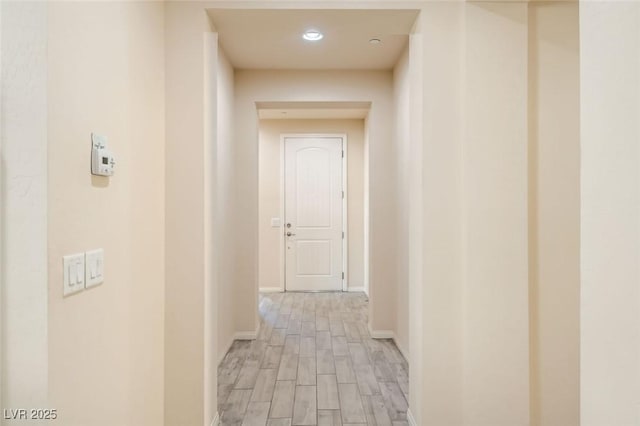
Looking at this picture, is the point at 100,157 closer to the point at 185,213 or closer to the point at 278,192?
the point at 185,213

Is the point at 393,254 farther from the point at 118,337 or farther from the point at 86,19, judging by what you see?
the point at 86,19

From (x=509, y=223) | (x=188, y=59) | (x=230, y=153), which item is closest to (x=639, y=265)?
(x=509, y=223)

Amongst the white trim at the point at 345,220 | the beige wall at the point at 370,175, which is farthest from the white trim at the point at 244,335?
the white trim at the point at 345,220

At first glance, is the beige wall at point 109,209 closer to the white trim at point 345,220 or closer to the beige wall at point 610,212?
the beige wall at point 610,212

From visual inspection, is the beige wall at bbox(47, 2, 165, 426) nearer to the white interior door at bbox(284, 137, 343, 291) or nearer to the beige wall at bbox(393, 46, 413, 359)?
the beige wall at bbox(393, 46, 413, 359)

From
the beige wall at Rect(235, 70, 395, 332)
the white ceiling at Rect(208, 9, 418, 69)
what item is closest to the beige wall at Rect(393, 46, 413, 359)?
the beige wall at Rect(235, 70, 395, 332)

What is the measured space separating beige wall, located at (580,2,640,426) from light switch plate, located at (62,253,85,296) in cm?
149

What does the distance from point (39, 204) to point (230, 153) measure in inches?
97.9

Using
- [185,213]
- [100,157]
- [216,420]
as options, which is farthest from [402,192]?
[100,157]

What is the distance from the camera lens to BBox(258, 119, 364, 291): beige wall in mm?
5688

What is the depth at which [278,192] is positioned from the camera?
574 cm

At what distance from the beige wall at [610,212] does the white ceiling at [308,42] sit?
1.25 metres

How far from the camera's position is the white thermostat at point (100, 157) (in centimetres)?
127

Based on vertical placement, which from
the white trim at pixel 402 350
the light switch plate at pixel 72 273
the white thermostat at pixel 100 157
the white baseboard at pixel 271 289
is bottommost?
the white trim at pixel 402 350
